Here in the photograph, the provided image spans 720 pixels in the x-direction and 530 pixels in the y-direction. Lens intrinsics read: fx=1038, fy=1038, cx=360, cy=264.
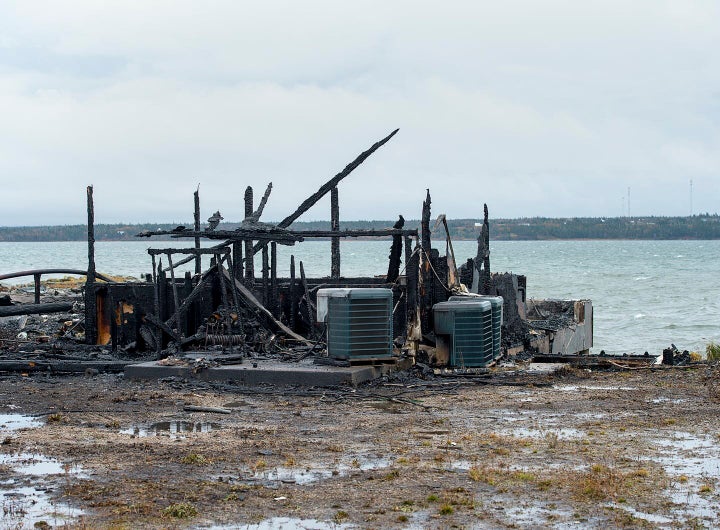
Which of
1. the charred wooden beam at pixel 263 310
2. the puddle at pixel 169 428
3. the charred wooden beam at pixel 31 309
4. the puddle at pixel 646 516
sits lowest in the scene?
→ the puddle at pixel 169 428

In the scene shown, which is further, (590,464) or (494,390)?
(494,390)

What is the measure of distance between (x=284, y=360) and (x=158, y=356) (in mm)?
3012

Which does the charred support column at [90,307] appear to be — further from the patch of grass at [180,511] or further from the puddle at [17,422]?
the patch of grass at [180,511]

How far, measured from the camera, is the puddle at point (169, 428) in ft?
40.1

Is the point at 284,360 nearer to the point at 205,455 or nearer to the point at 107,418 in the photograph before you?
the point at 107,418

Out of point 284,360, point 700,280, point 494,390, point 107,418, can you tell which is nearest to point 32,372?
point 284,360

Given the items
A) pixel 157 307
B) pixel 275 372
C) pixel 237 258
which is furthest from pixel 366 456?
Result: pixel 237 258

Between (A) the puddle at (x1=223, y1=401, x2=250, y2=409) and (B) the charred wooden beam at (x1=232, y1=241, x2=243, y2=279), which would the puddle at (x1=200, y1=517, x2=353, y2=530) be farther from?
(B) the charred wooden beam at (x1=232, y1=241, x2=243, y2=279)

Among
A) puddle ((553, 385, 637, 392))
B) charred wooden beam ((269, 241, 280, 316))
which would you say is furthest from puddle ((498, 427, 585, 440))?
charred wooden beam ((269, 241, 280, 316))

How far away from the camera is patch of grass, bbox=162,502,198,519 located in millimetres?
8359

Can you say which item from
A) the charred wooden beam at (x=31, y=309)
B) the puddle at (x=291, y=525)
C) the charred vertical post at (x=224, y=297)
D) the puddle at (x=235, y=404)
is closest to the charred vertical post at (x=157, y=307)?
the charred vertical post at (x=224, y=297)

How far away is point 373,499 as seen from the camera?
8836mm

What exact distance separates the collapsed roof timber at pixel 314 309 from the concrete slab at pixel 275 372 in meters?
0.15

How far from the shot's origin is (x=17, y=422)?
1304 centimetres
